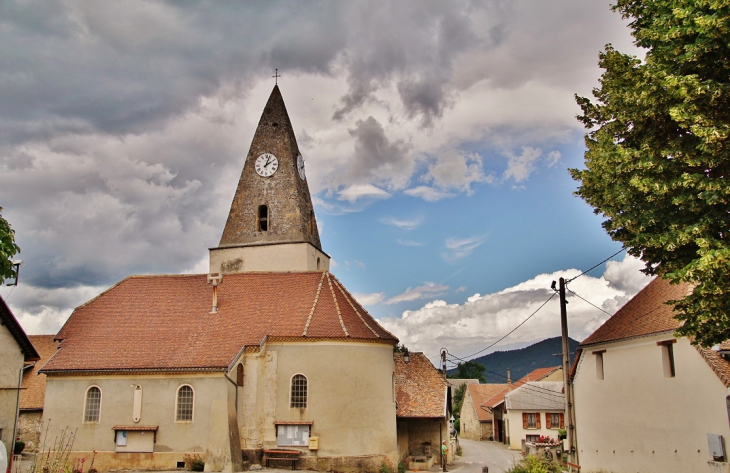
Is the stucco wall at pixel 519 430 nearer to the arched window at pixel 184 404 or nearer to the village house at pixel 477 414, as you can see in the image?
the village house at pixel 477 414

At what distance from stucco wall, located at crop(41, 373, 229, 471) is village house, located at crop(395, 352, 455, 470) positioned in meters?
10.6

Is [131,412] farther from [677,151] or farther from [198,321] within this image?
[677,151]

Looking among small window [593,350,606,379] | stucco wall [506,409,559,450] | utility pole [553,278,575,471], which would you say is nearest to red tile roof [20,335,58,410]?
utility pole [553,278,575,471]

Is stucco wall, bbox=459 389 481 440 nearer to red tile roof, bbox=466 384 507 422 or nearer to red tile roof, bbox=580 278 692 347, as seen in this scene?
red tile roof, bbox=466 384 507 422

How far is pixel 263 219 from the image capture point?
126 feet

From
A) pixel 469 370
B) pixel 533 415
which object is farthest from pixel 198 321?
pixel 469 370

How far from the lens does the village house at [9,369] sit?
70.8ft

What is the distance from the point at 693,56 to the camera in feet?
39.1

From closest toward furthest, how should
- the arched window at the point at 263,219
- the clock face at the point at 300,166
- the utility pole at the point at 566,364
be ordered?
the utility pole at the point at 566,364 < the arched window at the point at 263,219 < the clock face at the point at 300,166

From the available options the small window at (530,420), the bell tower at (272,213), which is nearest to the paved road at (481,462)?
the small window at (530,420)

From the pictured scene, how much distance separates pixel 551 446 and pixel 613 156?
28009 millimetres

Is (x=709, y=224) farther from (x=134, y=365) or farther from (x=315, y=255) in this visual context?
(x=315, y=255)

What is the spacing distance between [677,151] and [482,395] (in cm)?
6693

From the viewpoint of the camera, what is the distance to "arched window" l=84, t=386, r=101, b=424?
28594 mm
